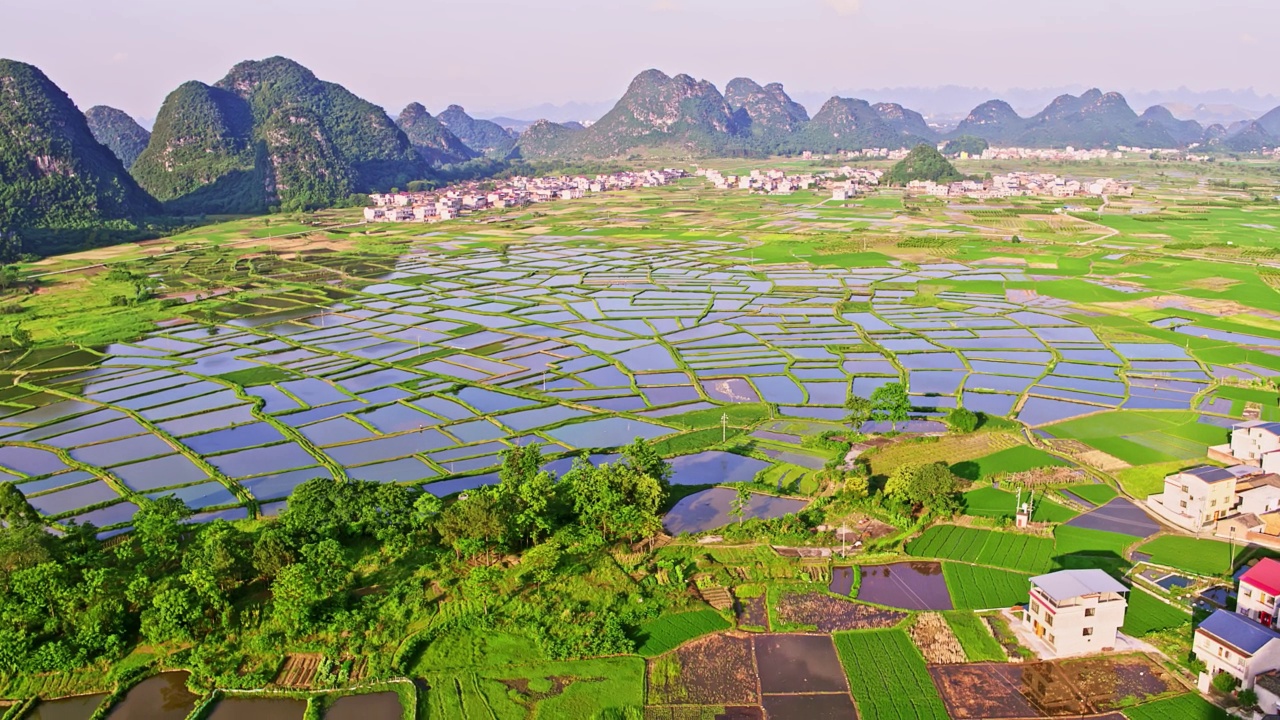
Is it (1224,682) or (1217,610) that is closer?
(1224,682)

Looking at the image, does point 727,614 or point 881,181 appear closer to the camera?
point 727,614

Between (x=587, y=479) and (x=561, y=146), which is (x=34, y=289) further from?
(x=561, y=146)

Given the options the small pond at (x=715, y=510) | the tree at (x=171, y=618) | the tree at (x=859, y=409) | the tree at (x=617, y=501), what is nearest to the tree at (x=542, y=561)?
the tree at (x=617, y=501)

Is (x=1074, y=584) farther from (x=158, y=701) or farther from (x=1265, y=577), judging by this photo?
(x=158, y=701)

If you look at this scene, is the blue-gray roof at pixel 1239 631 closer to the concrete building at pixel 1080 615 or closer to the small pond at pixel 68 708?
the concrete building at pixel 1080 615

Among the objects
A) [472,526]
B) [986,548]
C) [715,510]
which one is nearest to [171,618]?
[472,526]

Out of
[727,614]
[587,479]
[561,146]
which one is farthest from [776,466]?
[561,146]

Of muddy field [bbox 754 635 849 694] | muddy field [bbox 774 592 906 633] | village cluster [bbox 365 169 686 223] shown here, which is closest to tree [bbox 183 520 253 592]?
muddy field [bbox 754 635 849 694]
